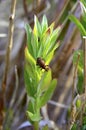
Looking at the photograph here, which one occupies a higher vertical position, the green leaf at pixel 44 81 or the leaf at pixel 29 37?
the leaf at pixel 29 37

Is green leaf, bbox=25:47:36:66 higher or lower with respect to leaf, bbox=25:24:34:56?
lower

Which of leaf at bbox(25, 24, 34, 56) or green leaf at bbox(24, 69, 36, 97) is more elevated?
leaf at bbox(25, 24, 34, 56)

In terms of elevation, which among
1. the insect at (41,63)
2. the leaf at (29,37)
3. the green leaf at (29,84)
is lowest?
the green leaf at (29,84)

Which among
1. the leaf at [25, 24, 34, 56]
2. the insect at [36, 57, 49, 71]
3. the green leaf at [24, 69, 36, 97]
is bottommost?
the green leaf at [24, 69, 36, 97]

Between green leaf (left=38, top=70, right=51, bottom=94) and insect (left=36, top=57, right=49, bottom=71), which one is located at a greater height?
insect (left=36, top=57, right=49, bottom=71)

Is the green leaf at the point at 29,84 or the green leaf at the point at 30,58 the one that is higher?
the green leaf at the point at 30,58

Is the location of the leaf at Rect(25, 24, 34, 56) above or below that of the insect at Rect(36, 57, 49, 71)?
above

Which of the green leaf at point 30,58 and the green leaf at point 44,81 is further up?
the green leaf at point 30,58

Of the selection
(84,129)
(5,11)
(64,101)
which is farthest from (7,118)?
(5,11)
